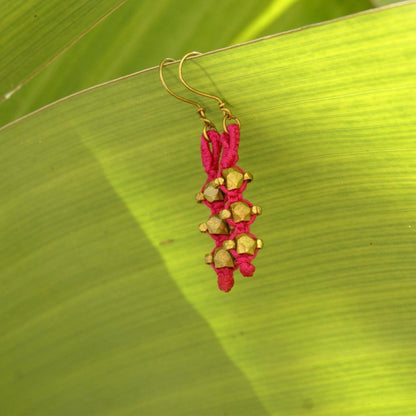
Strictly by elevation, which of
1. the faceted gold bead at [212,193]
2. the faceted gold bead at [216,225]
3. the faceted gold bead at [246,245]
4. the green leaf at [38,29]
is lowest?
the faceted gold bead at [246,245]

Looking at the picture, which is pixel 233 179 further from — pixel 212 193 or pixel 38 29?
pixel 38 29

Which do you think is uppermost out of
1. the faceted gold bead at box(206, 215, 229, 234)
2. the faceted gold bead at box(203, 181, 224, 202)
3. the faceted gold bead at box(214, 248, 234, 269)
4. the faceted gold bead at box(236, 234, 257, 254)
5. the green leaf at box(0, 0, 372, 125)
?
the green leaf at box(0, 0, 372, 125)

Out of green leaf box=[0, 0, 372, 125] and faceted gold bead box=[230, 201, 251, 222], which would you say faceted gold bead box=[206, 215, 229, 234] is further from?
green leaf box=[0, 0, 372, 125]

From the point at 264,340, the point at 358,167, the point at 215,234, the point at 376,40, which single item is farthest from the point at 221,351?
the point at 376,40

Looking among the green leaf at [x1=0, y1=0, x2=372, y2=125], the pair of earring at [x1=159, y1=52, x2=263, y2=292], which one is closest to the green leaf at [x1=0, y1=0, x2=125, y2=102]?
the green leaf at [x1=0, y1=0, x2=372, y2=125]

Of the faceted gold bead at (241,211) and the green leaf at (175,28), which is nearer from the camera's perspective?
the faceted gold bead at (241,211)

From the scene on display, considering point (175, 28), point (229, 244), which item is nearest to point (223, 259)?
point (229, 244)

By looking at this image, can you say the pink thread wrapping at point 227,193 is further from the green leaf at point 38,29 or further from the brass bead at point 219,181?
the green leaf at point 38,29

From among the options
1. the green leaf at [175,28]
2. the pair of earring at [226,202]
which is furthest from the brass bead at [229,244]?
the green leaf at [175,28]
